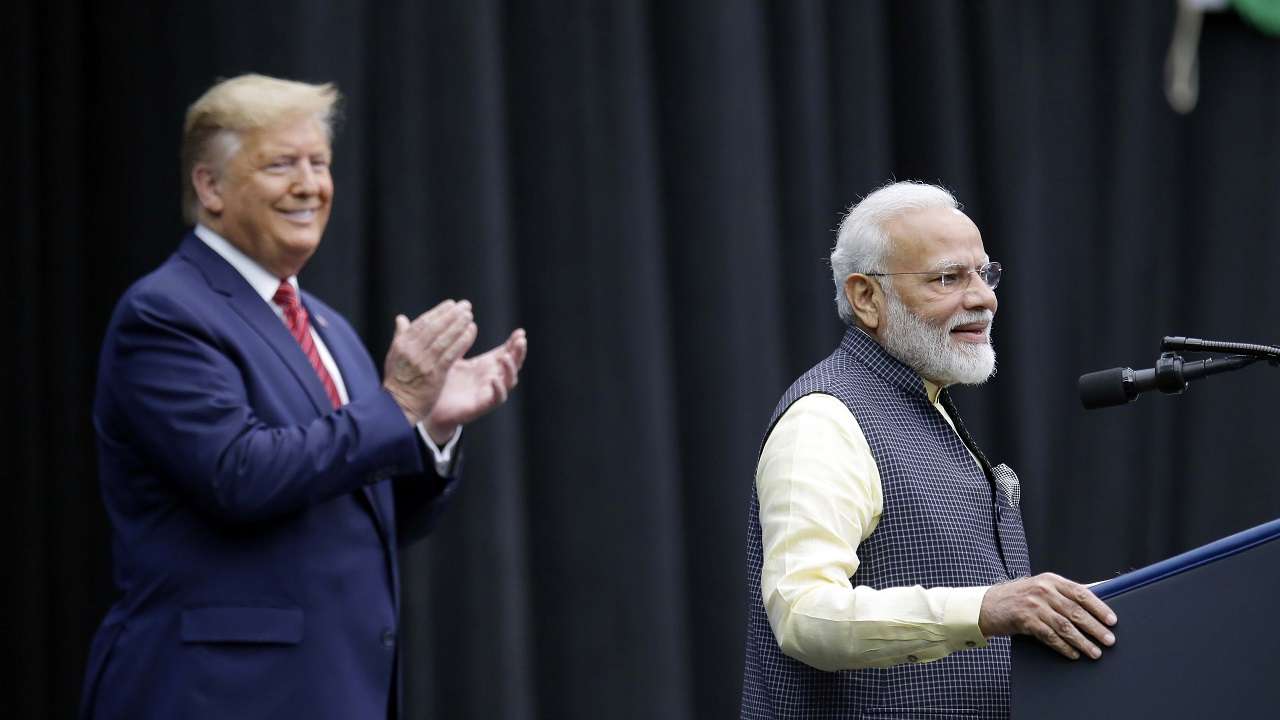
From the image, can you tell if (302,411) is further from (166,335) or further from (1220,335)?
(1220,335)

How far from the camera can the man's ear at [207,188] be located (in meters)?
2.21

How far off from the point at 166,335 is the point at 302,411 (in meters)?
0.22

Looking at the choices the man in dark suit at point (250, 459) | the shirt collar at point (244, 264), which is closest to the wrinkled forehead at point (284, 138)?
the man in dark suit at point (250, 459)

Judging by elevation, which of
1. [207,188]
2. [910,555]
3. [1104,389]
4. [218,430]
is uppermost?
[207,188]

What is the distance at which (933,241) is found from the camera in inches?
78.5

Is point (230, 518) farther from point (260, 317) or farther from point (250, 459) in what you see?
point (260, 317)

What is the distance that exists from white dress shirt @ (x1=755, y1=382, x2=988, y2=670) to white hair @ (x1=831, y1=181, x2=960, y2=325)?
239 mm

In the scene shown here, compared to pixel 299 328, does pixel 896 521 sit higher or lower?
lower

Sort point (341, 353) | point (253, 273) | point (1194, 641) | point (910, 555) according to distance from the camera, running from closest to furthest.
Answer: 1. point (1194, 641)
2. point (910, 555)
3. point (253, 273)
4. point (341, 353)

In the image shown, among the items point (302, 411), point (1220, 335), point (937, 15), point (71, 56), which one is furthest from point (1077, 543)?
point (71, 56)

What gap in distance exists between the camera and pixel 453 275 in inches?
119

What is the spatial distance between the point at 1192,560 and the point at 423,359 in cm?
108

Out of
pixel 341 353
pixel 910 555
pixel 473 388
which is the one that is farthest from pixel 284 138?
pixel 910 555

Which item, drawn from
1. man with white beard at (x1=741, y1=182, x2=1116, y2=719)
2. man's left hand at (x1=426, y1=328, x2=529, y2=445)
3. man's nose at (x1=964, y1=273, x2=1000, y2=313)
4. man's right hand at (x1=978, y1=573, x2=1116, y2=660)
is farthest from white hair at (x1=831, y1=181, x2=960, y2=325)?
man's right hand at (x1=978, y1=573, x2=1116, y2=660)
